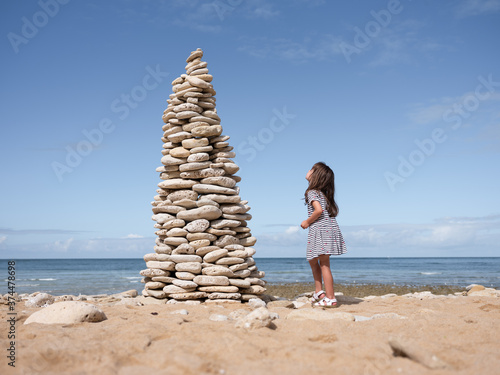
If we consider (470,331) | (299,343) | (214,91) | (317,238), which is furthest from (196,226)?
(470,331)

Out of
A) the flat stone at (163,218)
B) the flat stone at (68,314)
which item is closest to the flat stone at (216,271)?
the flat stone at (163,218)

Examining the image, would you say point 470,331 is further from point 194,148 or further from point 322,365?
point 194,148

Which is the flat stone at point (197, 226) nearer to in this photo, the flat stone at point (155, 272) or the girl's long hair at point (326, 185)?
the flat stone at point (155, 272)

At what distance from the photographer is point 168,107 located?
8.75 m

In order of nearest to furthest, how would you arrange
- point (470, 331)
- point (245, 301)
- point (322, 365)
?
point (322, 365) → point (470, 331) → point (245, 301)

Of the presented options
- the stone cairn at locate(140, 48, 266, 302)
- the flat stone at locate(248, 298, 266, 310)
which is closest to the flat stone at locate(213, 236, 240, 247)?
the stone cairn at locate(140, 48, 266, 302)

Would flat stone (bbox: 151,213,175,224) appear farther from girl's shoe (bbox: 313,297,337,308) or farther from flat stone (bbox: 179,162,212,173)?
girl's shoe (bbox: 313,297,337,308)

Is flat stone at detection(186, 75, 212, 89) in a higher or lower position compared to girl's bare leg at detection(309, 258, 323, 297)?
higher

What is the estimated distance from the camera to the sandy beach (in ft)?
9.86

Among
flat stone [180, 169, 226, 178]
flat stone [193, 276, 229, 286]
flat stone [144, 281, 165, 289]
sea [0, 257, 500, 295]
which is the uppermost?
flat stone [180, 169, 226, 178]

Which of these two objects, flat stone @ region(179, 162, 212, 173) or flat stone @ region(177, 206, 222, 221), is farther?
flat stone @ region(179, 162, 212, 173)

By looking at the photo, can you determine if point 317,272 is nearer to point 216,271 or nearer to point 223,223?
point 216,271

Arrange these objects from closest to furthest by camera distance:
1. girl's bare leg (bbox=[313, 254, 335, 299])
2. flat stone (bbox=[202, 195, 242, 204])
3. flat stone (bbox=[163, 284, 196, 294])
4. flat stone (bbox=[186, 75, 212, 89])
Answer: girl's bare leg (bbox=[313, 254, 335, 299]), flat stone (bbox=[163, 284, 196, 294]), flat stone (bbox=[202, 195, 242, 204]), flat stone (bbox=[186, 75, 212, 89])

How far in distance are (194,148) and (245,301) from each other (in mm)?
3154
